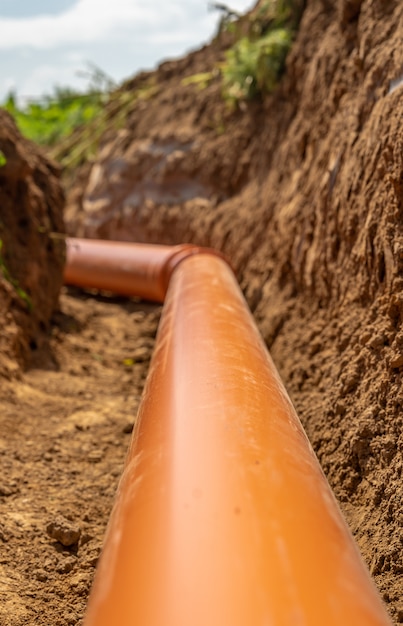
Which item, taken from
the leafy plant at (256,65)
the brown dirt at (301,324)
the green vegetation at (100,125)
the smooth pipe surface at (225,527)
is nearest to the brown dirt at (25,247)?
the brown dirt at (301,324)

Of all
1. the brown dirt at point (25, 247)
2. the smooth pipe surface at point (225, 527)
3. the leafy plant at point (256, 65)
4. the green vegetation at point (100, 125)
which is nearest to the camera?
the smooth pipe surface at point (225, 527)

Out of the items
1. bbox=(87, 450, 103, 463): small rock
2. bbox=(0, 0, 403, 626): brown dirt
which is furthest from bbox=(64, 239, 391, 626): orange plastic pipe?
bbox=(87, 450, 103, 463): small rock

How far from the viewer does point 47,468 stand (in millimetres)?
2303

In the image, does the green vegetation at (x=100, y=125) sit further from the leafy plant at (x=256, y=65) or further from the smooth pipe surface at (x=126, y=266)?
the smooth pipe surface at (x=126, y=266)

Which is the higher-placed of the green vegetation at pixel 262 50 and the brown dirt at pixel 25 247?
the green vegetation at pixel 262 50

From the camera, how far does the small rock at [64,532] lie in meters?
1.90

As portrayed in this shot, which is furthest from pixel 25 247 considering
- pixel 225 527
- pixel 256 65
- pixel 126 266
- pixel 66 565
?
pixel 225 527

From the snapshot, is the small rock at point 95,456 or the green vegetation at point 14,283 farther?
the green vegetation at point 14,283

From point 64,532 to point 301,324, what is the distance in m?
1.54

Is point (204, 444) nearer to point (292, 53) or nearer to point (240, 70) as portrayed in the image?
point (292, 53)

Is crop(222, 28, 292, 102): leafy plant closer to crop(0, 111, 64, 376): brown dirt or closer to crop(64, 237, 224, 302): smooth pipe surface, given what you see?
crop(64, 237, 224, 302): smooth pipe surface

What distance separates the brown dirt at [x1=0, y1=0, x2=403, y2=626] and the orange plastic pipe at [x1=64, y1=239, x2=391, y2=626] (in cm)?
30

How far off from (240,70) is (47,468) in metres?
4.07

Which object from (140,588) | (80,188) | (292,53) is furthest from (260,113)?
(140,588)
